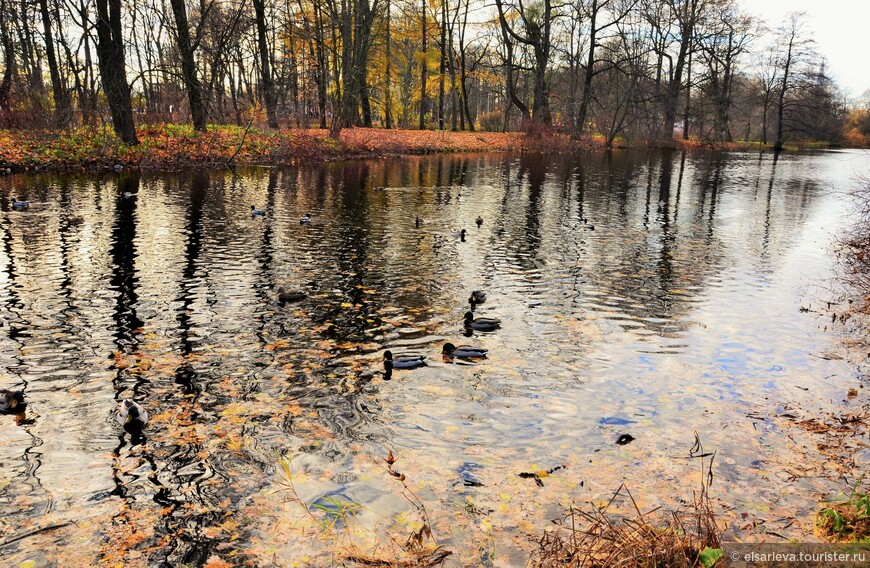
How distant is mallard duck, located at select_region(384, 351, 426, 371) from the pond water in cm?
10

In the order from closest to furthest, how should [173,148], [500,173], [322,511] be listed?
[322,511]
[173,148]
[500,173]

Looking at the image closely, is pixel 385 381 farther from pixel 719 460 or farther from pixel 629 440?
pixel 719 460

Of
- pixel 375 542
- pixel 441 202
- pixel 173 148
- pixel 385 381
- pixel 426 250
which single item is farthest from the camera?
pixel 173 148

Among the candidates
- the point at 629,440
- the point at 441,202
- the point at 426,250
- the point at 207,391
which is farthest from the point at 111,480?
the point at 441,202

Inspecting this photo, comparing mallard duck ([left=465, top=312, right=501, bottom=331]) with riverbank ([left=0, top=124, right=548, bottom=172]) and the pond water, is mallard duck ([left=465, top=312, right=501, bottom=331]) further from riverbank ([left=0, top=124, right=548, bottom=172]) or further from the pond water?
riverbank ([left=0, top=124, right=548, bottom=172])

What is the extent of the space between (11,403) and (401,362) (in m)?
3.73

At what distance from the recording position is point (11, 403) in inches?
206

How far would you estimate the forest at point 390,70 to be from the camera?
23984 millimetres

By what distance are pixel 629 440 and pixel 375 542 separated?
2.52 m

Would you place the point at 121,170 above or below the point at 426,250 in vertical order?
above

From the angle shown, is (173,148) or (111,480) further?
(173,148)

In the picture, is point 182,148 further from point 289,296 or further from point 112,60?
point 289,296

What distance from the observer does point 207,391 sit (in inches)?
230

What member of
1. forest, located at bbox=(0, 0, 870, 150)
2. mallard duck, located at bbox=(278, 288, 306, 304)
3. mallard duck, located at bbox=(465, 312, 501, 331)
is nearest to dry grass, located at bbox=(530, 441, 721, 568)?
mallard duck, located at bbox=(465, 312, 501, 331)
